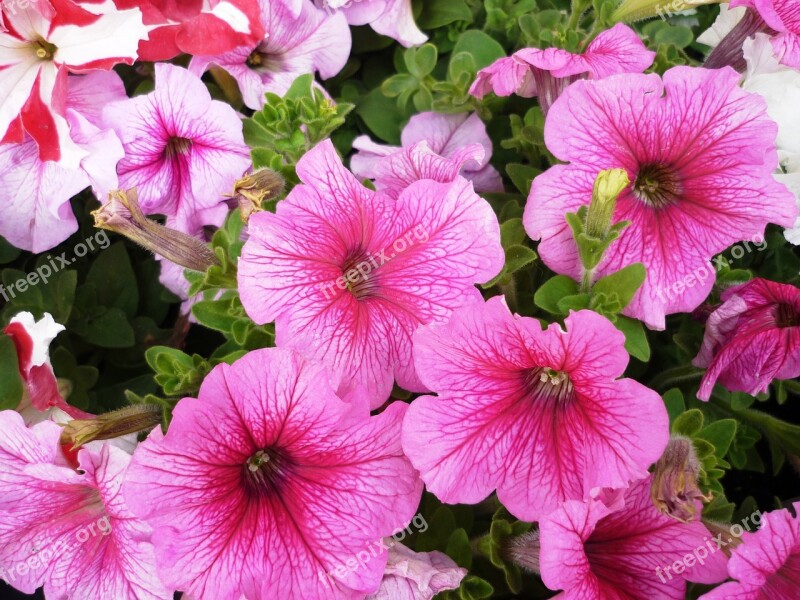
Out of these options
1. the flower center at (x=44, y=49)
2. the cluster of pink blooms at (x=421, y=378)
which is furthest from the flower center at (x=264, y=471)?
the flower center at (x=44, y=49)

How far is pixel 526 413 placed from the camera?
719 mm

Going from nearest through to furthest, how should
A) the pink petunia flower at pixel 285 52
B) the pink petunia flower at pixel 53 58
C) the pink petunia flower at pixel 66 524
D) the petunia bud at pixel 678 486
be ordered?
the petunia bud at pixel 678 486 < the pink petunia flower at pixel 66 524 < the pink petunia flower at pixel 53 58 < the pink petunia flower at pixel 285 52

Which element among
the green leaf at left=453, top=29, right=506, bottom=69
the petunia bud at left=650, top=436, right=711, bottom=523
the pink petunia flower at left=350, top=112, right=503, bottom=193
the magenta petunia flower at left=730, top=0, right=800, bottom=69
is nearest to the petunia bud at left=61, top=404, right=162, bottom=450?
the pink petunia flower at left=350, top=112, right=503, bottom=193

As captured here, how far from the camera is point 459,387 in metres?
0.68

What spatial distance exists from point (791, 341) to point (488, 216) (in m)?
0.33

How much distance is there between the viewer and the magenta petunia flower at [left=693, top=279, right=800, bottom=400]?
751mm

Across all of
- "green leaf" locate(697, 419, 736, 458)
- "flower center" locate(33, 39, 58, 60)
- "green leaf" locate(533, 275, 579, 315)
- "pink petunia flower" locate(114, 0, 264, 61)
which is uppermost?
"pink petunia flower" locate(114, 0, 264, 61)

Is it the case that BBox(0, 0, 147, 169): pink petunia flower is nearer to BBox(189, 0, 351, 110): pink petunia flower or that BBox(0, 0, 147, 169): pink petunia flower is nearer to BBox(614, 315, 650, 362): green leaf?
BBox(189, 0, 351, 110): pink petunia flower

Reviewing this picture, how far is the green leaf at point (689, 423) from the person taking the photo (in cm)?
76

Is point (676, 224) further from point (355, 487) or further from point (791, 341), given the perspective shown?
point (355, 487)

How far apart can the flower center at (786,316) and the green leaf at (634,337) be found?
141 mm

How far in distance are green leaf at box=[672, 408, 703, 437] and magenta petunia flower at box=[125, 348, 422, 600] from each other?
0.28 meters

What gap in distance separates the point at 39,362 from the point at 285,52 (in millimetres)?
499

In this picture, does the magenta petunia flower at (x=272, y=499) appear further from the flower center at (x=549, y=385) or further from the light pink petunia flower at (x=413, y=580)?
the flower center at (x=549, y=385)
